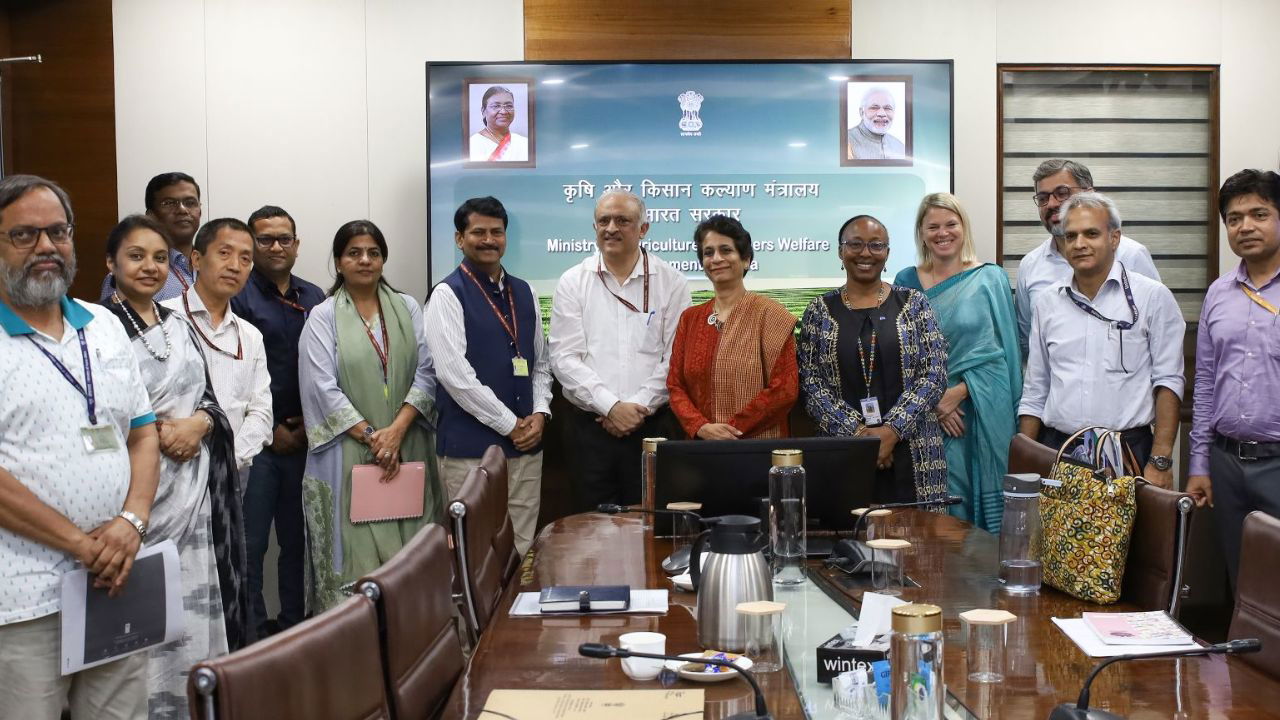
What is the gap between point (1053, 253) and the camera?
4.32 metres

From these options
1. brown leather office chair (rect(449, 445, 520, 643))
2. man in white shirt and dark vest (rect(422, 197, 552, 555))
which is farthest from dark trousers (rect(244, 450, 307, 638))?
brown leather office chair (rect(449, 445, 520, 643))

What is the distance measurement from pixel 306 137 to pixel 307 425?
1.80m

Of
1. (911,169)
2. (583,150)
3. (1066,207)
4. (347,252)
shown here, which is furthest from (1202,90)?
(347,252)

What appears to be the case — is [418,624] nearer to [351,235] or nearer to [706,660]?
[706,660]

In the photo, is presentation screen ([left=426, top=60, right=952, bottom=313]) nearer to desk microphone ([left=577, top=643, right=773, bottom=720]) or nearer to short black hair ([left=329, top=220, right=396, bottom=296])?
short black hair ([left=329, top=220, right=396, bottom=296])

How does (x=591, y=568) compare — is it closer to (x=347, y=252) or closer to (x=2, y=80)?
(x=347, y=252)

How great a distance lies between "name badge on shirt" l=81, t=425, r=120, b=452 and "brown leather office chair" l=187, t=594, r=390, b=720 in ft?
4.14

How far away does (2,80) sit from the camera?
5.27 metres

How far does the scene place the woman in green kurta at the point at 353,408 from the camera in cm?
429

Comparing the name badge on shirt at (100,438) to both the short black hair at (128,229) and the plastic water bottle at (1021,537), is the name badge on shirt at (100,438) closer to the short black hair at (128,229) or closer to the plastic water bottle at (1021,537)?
the short black hair at (128,229)

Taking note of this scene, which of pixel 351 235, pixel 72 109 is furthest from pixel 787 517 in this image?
pixel 72 109

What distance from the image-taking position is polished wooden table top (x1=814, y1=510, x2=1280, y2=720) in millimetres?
1548

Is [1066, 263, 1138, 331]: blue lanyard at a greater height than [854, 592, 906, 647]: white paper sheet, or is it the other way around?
[1066, 263, 1138, 331]: blue lanyard

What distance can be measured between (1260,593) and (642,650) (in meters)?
1.12
